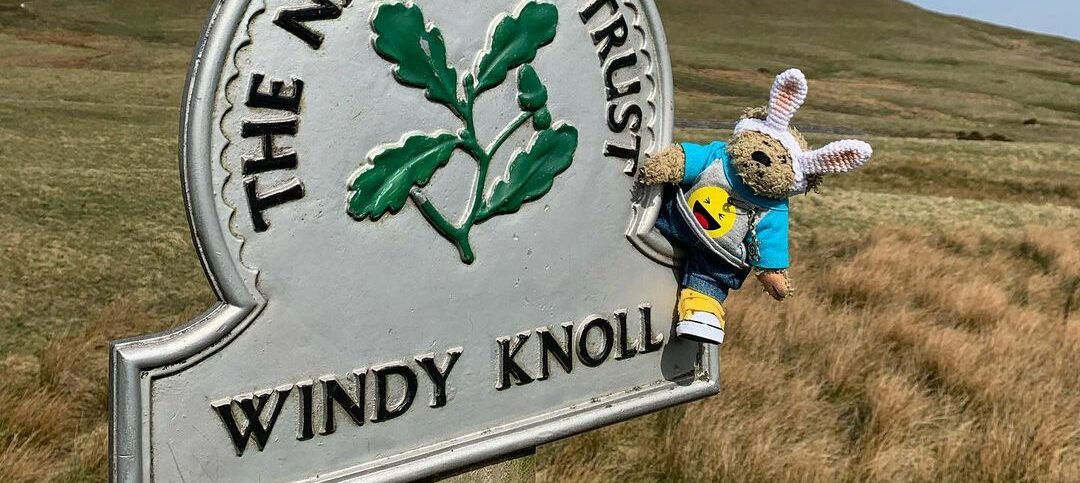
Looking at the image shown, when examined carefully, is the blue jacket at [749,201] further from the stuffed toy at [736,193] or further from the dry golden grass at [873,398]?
the dry golden grass at [873,398]

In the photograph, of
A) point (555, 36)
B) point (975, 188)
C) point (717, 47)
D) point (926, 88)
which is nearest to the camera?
point (555, 36)

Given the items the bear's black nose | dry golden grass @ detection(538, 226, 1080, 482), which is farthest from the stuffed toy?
dry golden grass @ detection(538, 226, 1080, 482)

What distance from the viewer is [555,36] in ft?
7.04

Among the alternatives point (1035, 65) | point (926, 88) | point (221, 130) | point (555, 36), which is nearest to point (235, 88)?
point (221, 130)

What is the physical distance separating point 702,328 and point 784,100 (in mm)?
625

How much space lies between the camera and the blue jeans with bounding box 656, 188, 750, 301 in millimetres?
2484

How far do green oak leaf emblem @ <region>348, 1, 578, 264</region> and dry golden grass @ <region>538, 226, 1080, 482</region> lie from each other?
1582 millimetres

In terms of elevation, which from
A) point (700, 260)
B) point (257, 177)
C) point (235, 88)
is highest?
point (235, 88)

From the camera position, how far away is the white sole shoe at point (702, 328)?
2469mm

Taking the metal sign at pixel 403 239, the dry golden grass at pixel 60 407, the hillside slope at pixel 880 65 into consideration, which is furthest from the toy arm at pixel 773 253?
the hillside slope at pixel 880 65

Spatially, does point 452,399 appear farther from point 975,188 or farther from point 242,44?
point 975,188

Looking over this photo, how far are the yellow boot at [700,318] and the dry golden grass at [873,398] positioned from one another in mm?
1113

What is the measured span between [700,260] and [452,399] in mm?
765

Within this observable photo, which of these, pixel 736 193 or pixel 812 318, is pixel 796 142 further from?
pixel 812 318
